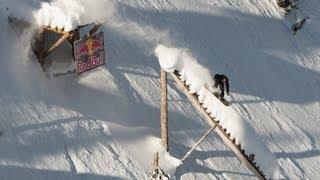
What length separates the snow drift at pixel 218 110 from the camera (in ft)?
34.2

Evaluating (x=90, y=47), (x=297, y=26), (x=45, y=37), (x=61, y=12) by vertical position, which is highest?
(x=297, y=26)

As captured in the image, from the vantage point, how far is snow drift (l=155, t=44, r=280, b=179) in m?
10.4

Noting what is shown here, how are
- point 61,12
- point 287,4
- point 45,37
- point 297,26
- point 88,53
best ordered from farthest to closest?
point 287,4
point 297,26
point 45,37
point 88,53
point 61,12

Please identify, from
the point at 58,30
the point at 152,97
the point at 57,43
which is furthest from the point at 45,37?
the point at 152,97

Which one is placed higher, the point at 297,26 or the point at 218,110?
the point at 297,26

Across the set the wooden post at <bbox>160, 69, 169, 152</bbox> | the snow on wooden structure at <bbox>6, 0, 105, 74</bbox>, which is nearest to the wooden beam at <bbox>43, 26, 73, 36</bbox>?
the snow on wooden structure at <bbox>6, 0, 105, 74</bbox>

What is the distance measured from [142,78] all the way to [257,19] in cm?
484

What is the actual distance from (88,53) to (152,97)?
234 centimetres

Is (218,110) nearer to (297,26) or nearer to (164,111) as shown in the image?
(164,111)

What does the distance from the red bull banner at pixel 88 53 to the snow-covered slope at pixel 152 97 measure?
99 centimetres

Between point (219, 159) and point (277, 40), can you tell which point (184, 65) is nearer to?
point (219, 159)

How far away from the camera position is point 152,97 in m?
12.9

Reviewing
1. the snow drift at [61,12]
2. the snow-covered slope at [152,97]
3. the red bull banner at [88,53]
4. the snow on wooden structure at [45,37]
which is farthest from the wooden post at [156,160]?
the snow drift at [61,12]

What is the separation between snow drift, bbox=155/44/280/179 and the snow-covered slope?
178 cm
